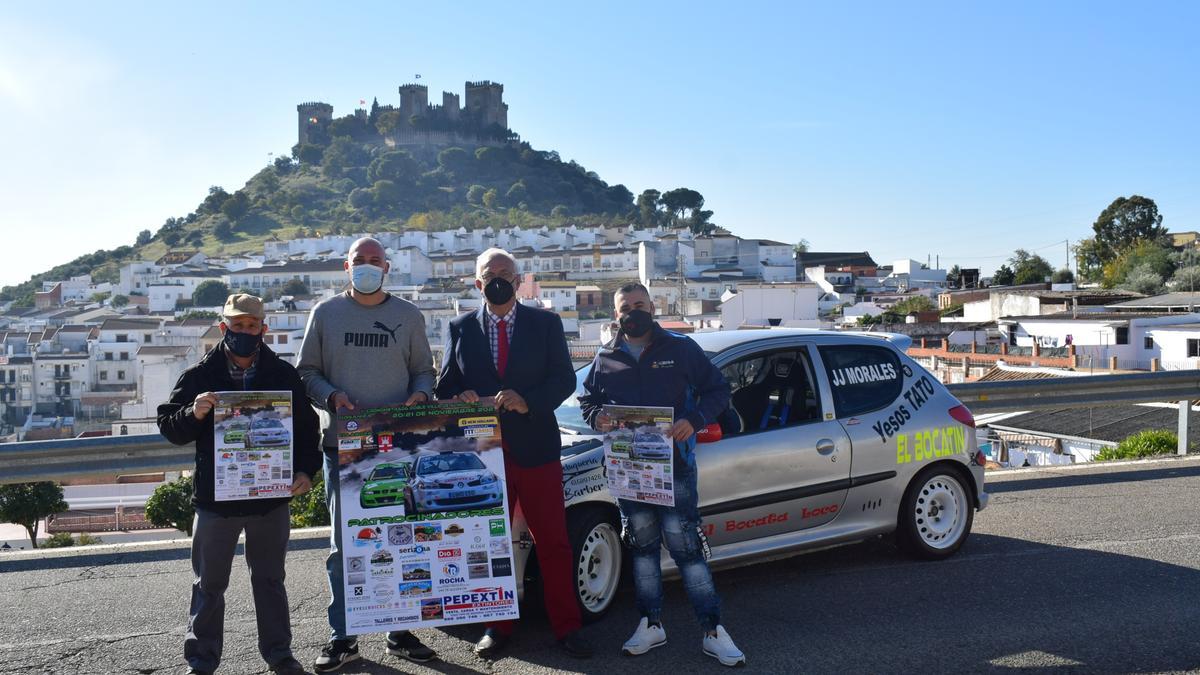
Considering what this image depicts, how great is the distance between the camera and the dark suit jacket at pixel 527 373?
195 inches

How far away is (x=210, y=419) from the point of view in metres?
4.62

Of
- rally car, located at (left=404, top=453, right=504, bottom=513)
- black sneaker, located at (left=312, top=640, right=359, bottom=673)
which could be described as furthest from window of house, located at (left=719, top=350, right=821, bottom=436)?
black sneaker, located at (left=312, top=640, right=359, bottom=673)

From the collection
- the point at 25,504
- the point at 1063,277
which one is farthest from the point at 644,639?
the point at 1063,277

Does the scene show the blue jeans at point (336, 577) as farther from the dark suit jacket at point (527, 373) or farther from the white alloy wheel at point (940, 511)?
the white alloy wheel at point (940, 511)

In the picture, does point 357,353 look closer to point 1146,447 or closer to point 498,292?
point 498,292

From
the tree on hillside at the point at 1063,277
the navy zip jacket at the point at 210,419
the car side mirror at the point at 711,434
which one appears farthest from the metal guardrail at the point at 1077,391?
the tree on hillside at the point at 1063,277

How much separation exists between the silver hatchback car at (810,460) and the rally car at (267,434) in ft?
4.71

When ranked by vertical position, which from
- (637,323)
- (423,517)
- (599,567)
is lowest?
(599,567)

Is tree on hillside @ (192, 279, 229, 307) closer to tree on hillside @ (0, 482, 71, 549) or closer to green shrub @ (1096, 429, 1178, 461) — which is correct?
tree on hillside @ (0, 482, 71, 549)

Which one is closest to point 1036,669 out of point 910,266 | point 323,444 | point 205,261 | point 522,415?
point 522,415

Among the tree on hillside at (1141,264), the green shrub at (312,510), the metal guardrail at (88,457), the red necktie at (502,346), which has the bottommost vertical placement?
the green shrub at (312,510)

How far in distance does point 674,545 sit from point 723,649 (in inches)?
20.4

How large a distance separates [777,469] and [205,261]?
541ft

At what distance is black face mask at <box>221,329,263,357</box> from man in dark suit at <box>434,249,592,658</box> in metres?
0.95
